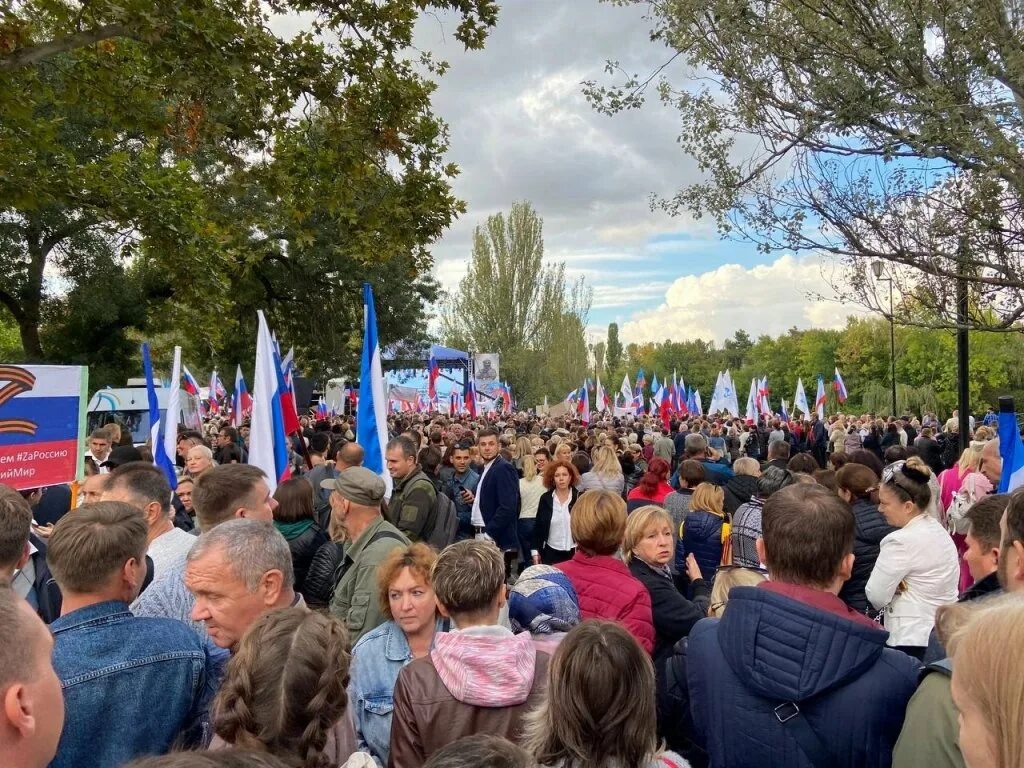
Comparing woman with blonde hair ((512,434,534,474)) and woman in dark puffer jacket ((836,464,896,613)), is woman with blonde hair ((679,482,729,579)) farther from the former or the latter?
woman with blonde hair ((512,434,534,474))

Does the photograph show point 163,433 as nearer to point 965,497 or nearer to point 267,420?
point 267,420

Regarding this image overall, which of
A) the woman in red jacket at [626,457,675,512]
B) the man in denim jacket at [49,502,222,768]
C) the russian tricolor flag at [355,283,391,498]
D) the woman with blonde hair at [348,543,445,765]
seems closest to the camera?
the man in denim jacket at [49,502,222,768]

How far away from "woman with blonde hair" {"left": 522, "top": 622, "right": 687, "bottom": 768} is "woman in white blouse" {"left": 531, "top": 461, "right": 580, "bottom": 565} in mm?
5352

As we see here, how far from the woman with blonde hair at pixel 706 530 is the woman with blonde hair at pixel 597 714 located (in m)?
3.82

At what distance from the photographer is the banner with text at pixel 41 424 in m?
5.93

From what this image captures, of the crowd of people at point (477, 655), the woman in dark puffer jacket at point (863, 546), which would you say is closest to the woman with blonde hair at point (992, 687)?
the crowd of people at point (477, 655)

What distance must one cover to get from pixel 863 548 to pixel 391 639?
127 inches

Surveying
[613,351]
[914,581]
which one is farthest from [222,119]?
[613,351]

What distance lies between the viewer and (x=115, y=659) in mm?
2357

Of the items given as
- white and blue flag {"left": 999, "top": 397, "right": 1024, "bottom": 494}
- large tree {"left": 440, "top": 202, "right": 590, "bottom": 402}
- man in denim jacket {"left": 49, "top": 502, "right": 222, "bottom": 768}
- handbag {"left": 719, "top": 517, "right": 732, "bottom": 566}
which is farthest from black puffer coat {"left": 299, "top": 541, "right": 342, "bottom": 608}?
large tree {"left": 440, "top": 202, "right": 590, "bottom": 402}

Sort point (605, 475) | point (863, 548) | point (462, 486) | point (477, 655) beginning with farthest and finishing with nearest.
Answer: point (462, 486) → point (605, 475) → point (863, 548) → point (477, 655)

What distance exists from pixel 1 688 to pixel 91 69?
7.31m

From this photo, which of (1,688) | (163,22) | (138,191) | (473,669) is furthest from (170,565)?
(138,191)

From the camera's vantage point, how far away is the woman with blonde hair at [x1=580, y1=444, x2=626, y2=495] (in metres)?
8.46
